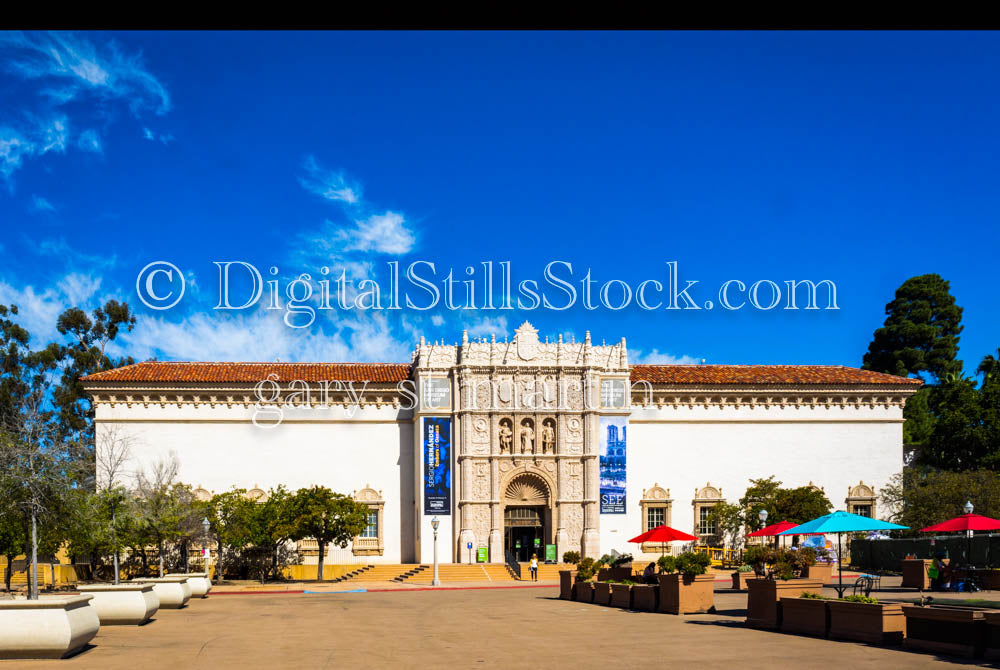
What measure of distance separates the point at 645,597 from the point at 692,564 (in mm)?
2635

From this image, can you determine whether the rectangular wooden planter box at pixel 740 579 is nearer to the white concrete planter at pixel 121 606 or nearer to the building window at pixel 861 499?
the white concrete planter at pixel 121 606

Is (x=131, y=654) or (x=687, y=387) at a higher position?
(x=687, y=387)

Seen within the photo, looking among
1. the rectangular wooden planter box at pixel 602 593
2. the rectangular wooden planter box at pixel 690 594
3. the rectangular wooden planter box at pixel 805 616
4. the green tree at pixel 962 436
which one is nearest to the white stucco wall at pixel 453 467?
the green tree at pixel 962 436

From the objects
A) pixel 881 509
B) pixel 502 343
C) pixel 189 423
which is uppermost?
pixel 502 343

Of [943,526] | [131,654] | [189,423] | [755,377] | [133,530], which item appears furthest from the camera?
[755,377]

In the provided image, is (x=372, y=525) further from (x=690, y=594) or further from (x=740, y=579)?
(x=690, y=594)

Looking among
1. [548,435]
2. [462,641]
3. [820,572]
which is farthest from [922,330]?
[462,641]

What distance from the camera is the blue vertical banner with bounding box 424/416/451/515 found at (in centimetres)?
5641

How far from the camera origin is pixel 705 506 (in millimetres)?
59250

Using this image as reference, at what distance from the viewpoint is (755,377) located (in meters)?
61.3

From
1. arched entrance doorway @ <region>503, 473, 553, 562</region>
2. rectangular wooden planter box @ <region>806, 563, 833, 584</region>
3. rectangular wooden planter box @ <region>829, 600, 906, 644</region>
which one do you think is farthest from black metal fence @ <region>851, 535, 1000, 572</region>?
rectangular wooden planter box @ <region>829, 600, 906, 644</region>

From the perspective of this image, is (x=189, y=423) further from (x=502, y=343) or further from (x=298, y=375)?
(x=502, y=343)
